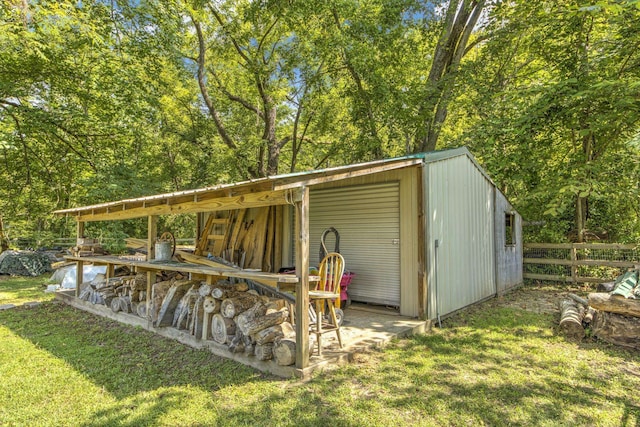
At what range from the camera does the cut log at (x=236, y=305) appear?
403 cm

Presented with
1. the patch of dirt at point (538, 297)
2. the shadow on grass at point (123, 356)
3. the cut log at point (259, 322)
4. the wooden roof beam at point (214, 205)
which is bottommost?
the shadow on grass at point (123, 356)

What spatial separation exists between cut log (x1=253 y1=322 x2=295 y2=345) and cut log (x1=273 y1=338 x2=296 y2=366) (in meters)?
0.14

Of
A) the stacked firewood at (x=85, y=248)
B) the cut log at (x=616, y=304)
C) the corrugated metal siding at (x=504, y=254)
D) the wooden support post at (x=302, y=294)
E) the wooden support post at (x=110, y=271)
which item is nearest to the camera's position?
the wooden support post at (x=302, y=294)

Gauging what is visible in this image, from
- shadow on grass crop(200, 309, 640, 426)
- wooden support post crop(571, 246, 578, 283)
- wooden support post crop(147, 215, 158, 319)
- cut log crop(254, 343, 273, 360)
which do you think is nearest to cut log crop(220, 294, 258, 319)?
cut log crop(254, 343, 273, 360)

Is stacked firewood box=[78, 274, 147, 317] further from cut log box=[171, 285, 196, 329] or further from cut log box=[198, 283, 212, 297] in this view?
cut log box=[198, 283, 212, 297]

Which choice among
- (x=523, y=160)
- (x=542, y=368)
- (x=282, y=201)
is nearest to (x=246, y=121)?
(x=523, y=160)

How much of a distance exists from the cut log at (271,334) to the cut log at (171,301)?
174 centimetres

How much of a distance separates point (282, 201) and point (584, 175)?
6.61 metres

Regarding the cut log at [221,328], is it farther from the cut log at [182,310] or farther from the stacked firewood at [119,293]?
the stacked firewood at [119,293]

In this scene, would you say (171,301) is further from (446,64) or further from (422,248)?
(446,64)

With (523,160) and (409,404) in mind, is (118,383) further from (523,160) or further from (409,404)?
(523,160)

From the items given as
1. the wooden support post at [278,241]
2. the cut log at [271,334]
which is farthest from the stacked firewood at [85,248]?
the cut log at [271,334]

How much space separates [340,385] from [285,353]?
604 mm

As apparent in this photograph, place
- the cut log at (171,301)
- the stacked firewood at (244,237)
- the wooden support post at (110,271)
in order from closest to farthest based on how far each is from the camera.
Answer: the cut log at (171,301) < the wooden support post at (110,271) < the stacked firewood at (244,237)
